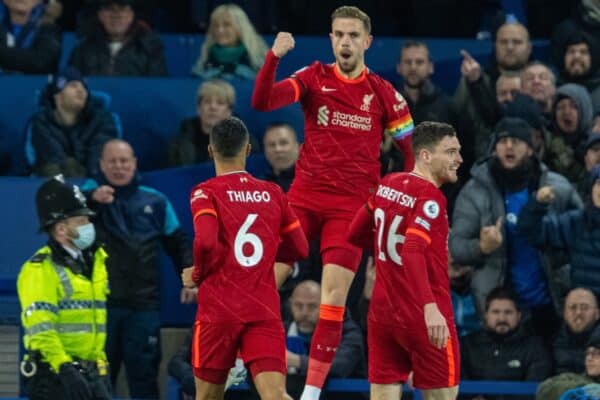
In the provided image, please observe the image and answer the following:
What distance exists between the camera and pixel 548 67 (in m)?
14.8

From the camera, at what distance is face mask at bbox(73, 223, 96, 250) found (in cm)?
1217

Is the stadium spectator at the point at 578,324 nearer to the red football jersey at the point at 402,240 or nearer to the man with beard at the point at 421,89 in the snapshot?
the man with beard at the point at 421,89

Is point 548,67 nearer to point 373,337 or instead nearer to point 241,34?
point 241,34

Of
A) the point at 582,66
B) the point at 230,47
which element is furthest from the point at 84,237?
the point at 582,66

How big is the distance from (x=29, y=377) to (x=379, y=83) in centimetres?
286

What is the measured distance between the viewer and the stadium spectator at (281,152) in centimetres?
1409

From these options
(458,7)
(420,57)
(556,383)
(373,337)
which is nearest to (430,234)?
(373,337)

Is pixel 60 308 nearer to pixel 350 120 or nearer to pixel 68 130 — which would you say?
pixel 350 120

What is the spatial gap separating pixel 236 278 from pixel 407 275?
897mm

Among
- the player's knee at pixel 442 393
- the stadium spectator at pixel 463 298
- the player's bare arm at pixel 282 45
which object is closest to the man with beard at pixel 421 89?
the stadium spectator at pixel 463 298

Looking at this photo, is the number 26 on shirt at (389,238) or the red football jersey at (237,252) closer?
the red football jersey at (237,252)

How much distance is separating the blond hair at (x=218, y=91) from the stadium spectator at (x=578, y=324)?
3166 millimetres

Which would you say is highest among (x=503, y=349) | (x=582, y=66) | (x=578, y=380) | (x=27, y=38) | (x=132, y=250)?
(x=27, y=38)

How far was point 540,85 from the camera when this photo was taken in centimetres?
1459
